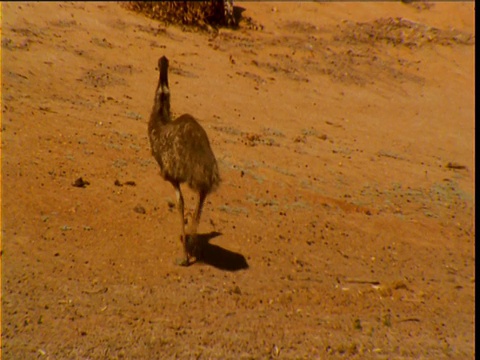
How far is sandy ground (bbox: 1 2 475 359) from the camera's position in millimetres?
4445

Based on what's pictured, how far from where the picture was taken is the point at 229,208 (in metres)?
6.88

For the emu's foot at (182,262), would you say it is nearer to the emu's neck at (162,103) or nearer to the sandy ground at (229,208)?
the sandy ground at (229,208)

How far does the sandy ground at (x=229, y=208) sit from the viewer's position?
14.6 feet

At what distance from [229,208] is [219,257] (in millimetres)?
1269

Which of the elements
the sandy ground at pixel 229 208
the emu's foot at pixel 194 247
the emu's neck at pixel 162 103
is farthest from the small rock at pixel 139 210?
the emu's neck at pixel 162 103

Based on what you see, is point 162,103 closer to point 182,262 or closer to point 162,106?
point 162,106

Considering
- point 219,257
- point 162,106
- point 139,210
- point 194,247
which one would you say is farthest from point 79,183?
point 219,257

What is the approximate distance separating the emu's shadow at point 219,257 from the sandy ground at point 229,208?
0.07 feet

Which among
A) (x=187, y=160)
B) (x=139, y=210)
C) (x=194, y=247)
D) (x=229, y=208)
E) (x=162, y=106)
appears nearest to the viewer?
(x=187, y=160)

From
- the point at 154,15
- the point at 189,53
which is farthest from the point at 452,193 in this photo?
the point at 154,15

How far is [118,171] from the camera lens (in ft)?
23.0

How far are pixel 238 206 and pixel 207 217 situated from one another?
62 centimetres

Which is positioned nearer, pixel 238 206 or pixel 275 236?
pixel 275 236

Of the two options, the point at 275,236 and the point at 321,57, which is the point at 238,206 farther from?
the point at 321,57
